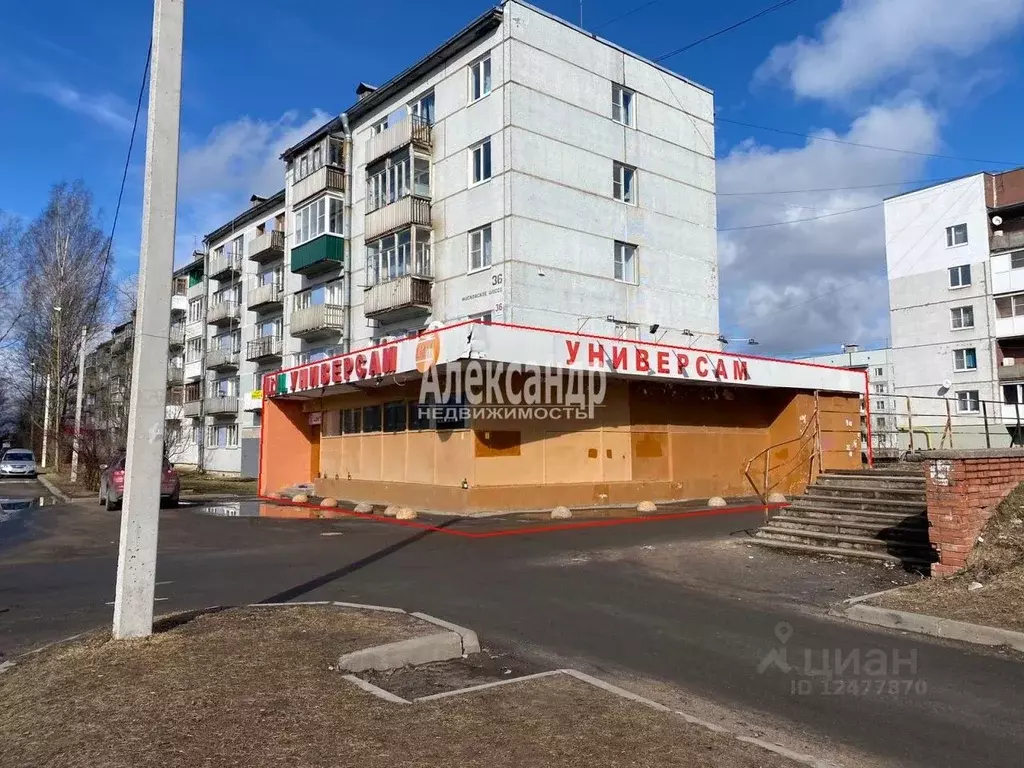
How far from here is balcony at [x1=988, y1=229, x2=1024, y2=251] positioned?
42.6m

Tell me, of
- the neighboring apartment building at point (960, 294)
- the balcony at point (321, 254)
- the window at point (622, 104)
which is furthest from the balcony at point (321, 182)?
the neighboring apartment building at point (960, 294)

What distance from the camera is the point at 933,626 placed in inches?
274

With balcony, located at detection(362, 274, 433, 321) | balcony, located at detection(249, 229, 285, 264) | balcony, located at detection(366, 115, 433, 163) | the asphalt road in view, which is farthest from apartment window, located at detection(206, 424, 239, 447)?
the asphalt road

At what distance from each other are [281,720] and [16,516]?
1999 centimetres

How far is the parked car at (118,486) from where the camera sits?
866 inches

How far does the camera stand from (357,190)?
3344cm

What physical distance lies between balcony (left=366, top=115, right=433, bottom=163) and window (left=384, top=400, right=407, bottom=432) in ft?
38.2

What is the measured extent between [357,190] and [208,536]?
2156 cm

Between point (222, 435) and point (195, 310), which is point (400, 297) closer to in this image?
point (222, 435)

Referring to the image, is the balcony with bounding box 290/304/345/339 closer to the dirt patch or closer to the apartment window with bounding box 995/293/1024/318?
the dirt patch

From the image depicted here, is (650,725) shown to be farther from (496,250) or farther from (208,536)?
(496,250)

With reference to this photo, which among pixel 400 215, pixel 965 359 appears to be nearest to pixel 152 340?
pixel 400 215

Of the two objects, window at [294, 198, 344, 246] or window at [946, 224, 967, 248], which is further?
window at [946, 224, 967, 248]

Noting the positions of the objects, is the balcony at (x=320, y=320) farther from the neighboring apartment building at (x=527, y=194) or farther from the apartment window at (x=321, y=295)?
the apartment window at (x=321, y=295)
